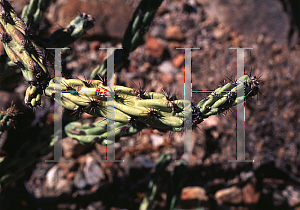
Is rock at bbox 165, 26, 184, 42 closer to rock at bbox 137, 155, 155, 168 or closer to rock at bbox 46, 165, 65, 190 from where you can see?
rock at bbox 137, 155, 155, 168

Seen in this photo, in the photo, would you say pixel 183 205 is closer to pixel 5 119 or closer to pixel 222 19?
pixel 5 119

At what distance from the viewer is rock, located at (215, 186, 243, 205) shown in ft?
11.2

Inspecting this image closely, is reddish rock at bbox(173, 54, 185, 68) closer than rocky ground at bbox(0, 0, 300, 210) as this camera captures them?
No

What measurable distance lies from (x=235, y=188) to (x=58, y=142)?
2.37 m

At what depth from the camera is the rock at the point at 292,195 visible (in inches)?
132

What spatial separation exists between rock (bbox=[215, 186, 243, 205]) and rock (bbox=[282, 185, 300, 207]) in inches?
23.6

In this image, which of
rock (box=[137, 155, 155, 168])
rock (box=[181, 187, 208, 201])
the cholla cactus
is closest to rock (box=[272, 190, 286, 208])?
rock (box=[181, 187, 208, 201])

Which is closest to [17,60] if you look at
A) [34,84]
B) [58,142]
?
[34,84]

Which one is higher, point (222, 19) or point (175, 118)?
point (222, 19)

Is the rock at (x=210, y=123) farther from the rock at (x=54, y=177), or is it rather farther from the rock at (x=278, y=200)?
the rock at (x=54, y=177)

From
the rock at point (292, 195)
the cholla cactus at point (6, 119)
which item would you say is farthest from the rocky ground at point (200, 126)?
the cholla cactus at point (6, 119)

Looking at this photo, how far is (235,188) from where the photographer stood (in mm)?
3459

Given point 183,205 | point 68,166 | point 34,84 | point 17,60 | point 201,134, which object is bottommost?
point 183,205

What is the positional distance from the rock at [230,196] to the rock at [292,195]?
600 mm
